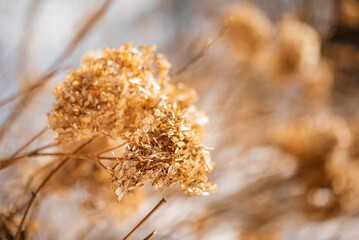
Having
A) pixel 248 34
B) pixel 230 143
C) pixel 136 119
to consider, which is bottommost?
pixel 136 119

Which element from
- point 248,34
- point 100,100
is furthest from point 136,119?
point 248,34

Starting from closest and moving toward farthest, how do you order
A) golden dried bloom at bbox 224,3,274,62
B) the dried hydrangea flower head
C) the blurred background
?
the dried hydrangea flower head < the blurred background < golden dried bloom at bbox 224,3,274,62

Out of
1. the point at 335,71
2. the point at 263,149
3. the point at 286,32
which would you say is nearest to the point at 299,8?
the point at 335,71

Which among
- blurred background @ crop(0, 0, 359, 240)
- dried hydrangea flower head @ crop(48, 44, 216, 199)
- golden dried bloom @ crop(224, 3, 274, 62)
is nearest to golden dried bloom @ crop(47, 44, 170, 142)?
dried hydrangea flower head @ crop(48, 44, 216, 199)

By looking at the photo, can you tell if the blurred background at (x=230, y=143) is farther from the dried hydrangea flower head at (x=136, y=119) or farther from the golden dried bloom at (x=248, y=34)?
the dried hydrangea flower head at (x=136, y=119)

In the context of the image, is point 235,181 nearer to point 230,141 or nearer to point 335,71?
point 230,141

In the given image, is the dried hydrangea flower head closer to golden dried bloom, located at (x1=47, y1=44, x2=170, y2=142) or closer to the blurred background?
golden dried bloom, located at (x1=47, y1=44, x2=170, y2=142)

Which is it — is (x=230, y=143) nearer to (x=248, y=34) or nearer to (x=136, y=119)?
(x=248, y=34)

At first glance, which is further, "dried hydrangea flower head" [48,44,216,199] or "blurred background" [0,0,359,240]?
"blurred background" [0,0,359,240]

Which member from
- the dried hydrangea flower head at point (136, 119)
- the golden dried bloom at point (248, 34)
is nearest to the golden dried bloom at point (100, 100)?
the dried hydrangea flower head at point (136, 119)
